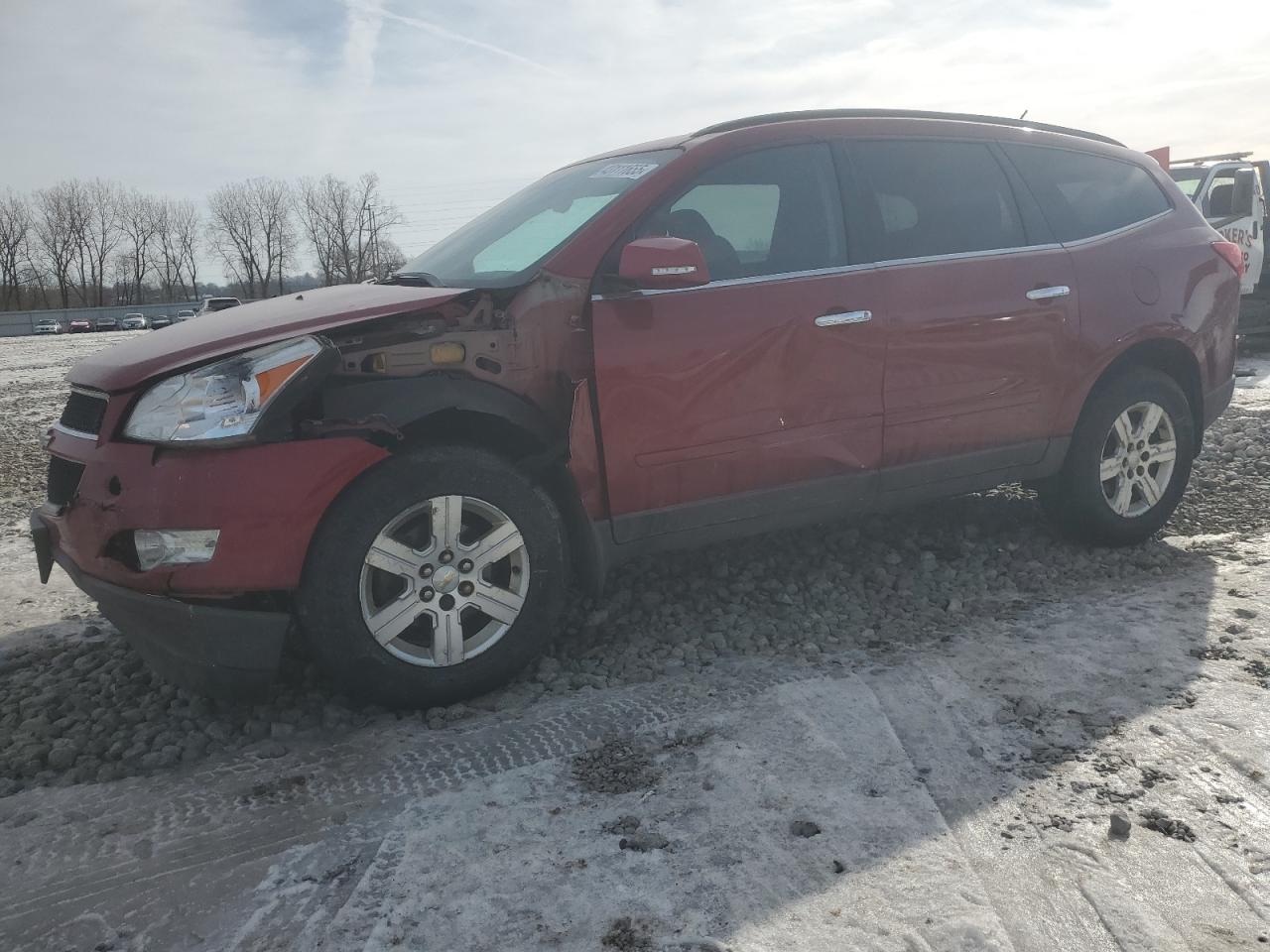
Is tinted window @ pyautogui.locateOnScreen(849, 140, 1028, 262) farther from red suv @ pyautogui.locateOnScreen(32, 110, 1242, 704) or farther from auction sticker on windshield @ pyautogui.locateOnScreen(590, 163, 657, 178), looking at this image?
auction sticker on windshield @ pyautogui.locateOnScreen(590, 163, 657, 178)

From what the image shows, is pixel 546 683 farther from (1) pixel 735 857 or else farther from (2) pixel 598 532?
(1) pixel 735 857

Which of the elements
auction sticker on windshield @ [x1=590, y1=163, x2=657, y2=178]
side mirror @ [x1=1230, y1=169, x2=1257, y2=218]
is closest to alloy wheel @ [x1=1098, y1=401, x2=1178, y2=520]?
auction sticker on windshield @ [x1=590, y1=163, x2=657, y2=178]

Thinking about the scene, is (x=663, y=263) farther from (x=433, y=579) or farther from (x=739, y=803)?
(x=739, y=803)

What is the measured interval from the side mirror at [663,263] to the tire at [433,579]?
804mm

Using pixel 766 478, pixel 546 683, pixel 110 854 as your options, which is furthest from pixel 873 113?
pixel 110 854

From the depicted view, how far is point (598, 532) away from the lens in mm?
3555

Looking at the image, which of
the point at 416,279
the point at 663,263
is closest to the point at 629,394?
the point at 663,263

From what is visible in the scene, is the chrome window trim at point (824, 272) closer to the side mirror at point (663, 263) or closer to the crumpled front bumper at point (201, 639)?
the side mirror at point (663, 263)

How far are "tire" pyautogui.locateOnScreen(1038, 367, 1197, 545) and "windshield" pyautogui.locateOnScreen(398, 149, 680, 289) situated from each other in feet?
7.82

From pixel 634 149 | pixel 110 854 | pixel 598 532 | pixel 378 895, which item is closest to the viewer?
pixel 378 895

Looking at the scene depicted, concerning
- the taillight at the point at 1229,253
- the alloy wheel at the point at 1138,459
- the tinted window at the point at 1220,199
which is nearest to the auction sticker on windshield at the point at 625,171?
the alloy wheel at the point at 1138,459

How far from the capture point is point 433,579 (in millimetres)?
3248

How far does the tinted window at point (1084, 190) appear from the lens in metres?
4.58

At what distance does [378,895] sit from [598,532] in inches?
59.6
